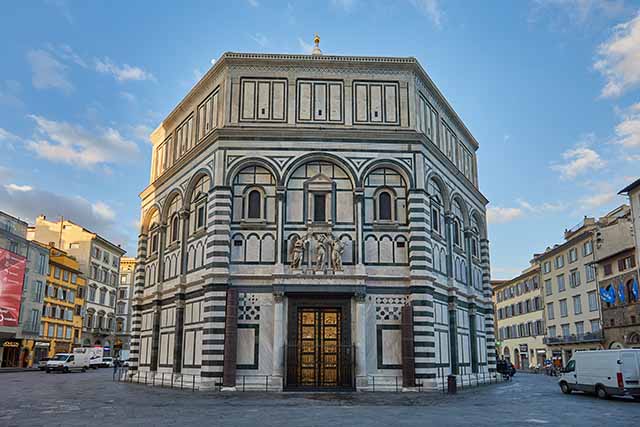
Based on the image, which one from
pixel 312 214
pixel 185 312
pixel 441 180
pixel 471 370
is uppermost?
pixel 441 180

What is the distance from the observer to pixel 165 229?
33.0 m

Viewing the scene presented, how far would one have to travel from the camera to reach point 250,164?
27.2m

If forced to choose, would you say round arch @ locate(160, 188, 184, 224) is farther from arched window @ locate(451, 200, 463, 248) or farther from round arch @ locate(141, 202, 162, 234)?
arched window @ locate(451, 200, 463, 248)

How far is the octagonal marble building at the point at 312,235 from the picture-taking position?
25.0m

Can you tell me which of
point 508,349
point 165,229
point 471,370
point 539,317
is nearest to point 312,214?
point 165,229

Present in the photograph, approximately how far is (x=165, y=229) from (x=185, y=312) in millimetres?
6294

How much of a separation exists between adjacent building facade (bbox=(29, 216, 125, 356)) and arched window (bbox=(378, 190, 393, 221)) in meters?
52.7

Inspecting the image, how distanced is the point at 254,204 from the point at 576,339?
40.3m

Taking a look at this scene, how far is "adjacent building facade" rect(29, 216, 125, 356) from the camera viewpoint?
7044 centimetres

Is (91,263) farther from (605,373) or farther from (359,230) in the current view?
(605,373)

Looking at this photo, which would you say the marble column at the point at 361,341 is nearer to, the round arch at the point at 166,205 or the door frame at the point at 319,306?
the door frame at the point at 319,306

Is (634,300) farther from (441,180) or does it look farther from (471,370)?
(441,180)

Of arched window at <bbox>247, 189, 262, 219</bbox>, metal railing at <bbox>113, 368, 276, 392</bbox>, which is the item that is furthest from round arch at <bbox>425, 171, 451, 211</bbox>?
metal railing at <bbox>113, 368, 276, 392</bbox>

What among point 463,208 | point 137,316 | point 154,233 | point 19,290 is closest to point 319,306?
Answer: point 463,208
